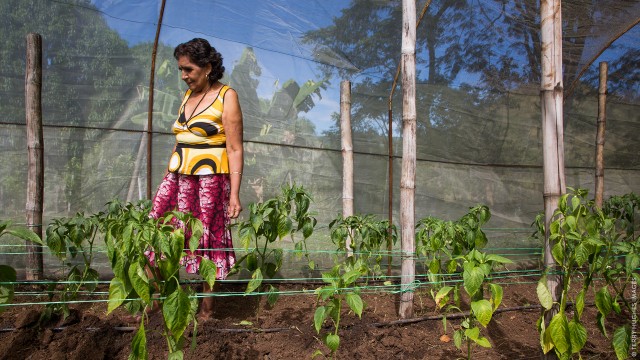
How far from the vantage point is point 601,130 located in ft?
16.2

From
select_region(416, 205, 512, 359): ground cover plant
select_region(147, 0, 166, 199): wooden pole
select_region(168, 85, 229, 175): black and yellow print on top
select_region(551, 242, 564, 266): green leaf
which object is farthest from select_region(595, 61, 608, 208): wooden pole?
select_region(147, 0, 166, 199): wooden pole

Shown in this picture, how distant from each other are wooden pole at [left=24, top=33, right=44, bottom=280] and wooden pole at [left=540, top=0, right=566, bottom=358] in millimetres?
3223

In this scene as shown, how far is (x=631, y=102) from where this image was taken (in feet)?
17.4

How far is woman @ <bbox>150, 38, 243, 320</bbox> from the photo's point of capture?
2.82m

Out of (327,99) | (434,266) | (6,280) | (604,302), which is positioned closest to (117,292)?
(6,280)

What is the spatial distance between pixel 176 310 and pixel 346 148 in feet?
8.45

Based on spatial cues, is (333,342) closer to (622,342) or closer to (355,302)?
(355,302)

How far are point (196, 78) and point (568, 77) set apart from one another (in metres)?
4.14

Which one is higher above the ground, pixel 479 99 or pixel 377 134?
pixel 479 99

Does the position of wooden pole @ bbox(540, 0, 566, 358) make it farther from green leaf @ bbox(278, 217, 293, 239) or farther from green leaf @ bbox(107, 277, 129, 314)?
green leaf @ bbox(107, 277, 129, 314)

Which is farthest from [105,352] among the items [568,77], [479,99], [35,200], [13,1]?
[568,77]

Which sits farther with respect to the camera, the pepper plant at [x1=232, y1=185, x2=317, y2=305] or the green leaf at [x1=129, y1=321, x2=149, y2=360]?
the pepper plant at [x1=232, y1=185, x2=317, y2=305]

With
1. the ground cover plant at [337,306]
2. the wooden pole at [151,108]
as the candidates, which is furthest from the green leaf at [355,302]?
the wooden pole at [151,108]

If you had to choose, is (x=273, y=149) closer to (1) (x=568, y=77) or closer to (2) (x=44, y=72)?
(2) (x=44, y=72)
